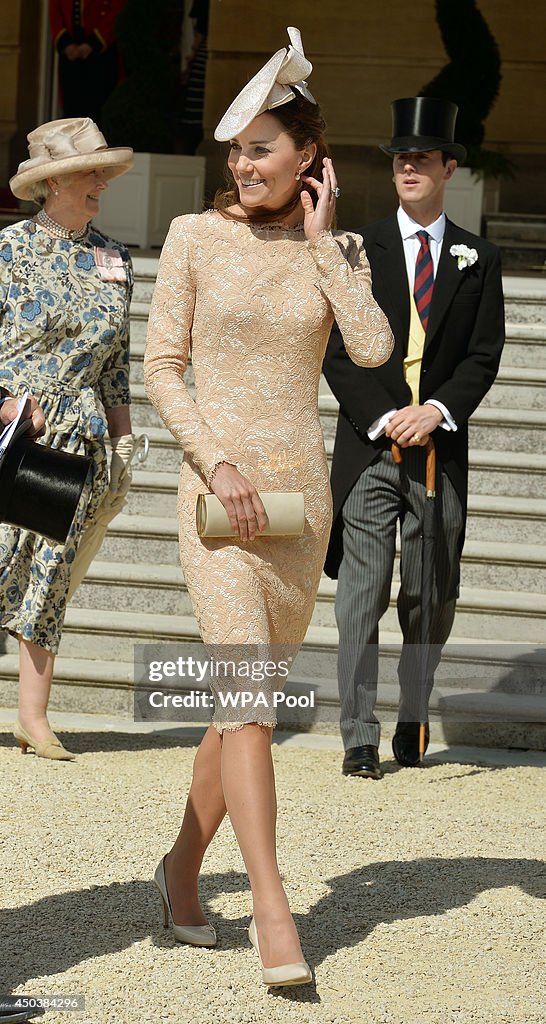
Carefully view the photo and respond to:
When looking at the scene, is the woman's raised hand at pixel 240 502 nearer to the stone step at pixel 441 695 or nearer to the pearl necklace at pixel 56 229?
the pearl necklace at pixel 56 229

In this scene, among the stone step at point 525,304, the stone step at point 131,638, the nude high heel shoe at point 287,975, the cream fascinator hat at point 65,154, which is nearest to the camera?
the nude high heel shoe at point 287,975

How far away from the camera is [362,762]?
5562 mm

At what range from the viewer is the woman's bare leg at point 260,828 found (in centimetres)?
345

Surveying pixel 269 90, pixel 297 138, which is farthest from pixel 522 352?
pixel 269 90

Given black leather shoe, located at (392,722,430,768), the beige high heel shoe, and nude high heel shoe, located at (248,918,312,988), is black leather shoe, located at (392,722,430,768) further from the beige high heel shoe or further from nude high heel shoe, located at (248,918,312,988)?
nude high heel shoe, located at (248,918,312,988)

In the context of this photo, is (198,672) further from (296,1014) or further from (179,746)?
(296,1014)

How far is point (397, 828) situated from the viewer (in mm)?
4941

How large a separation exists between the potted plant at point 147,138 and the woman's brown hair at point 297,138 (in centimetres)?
790

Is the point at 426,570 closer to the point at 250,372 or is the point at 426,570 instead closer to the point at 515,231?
the point at 250,372

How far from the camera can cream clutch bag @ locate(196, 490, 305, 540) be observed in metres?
3.52

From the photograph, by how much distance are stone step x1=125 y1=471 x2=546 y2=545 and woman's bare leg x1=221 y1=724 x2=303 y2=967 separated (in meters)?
3.99

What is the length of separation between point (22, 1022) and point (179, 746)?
8.76 ft

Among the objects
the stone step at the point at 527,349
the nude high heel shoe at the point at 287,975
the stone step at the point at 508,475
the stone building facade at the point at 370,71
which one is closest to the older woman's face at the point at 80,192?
the stone step at the point at 508,475

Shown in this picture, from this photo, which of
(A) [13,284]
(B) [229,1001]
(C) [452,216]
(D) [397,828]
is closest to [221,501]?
(B) [229,1001]
